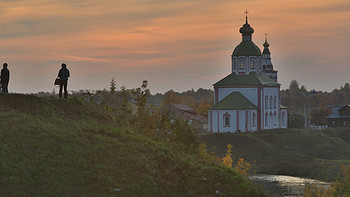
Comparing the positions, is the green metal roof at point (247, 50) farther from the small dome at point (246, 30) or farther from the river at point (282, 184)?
the river at point (282, 184)

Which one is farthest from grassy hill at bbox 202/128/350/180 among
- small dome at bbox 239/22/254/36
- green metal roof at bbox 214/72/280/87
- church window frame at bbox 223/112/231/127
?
small dome at bbox 239/22/254/36

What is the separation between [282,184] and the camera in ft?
189

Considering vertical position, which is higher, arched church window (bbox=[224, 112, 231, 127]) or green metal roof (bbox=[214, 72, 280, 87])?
green metal roof (bbox=[214, 72, 280, 87])

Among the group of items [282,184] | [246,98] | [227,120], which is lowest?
[282,184]

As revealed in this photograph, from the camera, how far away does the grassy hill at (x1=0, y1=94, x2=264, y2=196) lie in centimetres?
2583

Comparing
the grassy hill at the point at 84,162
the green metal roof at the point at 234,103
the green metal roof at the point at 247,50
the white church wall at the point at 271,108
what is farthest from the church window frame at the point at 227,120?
the grassy hill at the point at 84,162

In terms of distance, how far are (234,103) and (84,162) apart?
6289 cm

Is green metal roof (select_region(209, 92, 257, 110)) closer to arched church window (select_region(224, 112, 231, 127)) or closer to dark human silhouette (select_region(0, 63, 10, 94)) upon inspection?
arched church window (select_region(224, 112, 231, 127))

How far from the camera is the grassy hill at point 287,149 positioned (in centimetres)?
6962

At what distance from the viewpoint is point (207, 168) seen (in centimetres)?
2931

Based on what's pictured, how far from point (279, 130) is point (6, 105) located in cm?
6273

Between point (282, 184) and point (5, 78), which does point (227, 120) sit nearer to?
point (282, 184)

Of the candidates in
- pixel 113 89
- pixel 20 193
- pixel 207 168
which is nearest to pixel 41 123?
pixel 20 193

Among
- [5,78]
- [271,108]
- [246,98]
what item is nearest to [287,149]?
[246,98]
